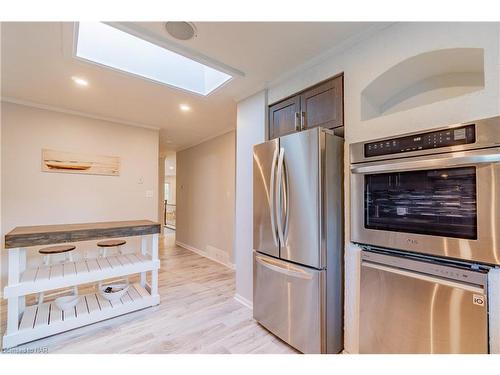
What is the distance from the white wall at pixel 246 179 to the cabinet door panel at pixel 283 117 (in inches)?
4.5

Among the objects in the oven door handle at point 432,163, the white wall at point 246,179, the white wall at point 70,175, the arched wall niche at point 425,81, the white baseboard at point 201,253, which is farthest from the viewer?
the white baseboard at point 201,253

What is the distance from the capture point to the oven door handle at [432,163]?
44.3 inches

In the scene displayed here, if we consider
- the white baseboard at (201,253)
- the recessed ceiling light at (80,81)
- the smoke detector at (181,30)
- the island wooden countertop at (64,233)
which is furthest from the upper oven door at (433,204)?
the white baseboard at (201,253)

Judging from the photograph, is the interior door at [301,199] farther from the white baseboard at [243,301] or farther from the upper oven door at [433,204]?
the white baseboard at [243,301]

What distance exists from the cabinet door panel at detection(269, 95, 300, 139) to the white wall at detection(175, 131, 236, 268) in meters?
1.83

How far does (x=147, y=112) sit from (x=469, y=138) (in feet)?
11.5

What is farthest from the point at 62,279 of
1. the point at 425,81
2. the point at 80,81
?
A: the point at 425,81

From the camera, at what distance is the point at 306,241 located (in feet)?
5.86

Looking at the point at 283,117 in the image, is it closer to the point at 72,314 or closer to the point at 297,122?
the point at 297,122

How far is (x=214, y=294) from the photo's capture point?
10.1ft

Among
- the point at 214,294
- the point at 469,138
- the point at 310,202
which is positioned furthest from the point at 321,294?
the point at 214,294

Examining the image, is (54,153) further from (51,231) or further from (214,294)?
(214,294)

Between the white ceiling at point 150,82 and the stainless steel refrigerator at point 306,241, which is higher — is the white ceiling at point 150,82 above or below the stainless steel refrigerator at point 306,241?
above

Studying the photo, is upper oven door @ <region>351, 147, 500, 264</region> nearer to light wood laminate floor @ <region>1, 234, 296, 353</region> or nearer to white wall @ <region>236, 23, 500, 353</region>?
white wall @ <region>236, 23, 500, 353</region>
